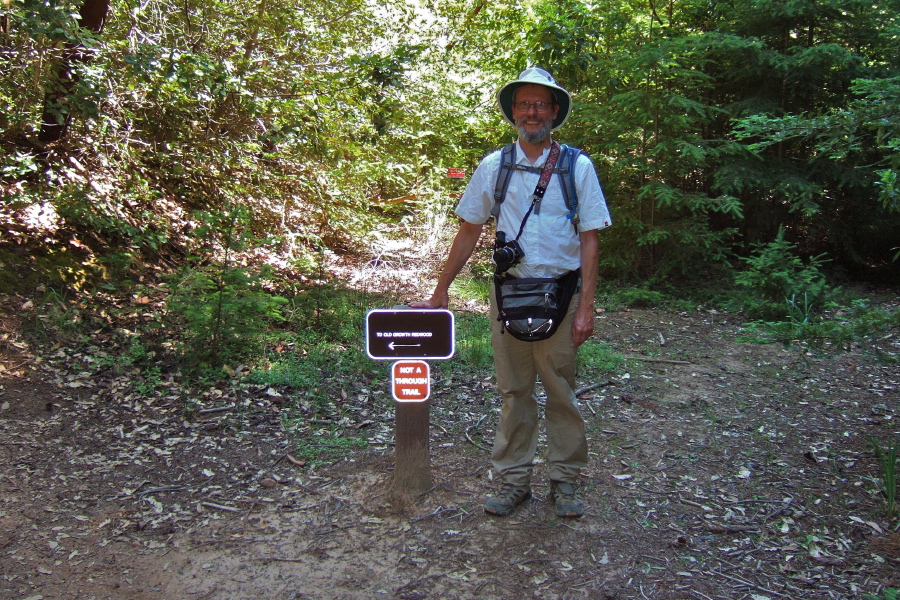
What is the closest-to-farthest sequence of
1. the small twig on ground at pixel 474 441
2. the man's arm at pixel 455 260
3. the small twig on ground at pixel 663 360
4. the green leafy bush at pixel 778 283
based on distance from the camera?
1. the man's arm at pixel 455 260
2. the small twig on ground at pixel 474 441
3. the small twig on ground at pixel 663 360
4. the green leafy bush at pixel 778 283

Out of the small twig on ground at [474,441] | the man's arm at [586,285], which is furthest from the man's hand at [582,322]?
the small twig on ground at [474,441]

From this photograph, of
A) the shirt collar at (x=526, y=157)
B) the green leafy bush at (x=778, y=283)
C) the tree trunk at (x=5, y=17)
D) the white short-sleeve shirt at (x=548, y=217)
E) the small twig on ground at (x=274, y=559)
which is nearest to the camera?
the small twig on ground at (x=274, y=559)

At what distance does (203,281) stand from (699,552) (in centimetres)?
371

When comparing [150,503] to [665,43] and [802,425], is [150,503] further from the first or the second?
[665,43]

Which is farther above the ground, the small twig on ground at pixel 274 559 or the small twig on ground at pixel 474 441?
the small twig on ground at pixel 474 441

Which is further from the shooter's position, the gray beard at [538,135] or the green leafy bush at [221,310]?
the green leafy bush at [221,310]

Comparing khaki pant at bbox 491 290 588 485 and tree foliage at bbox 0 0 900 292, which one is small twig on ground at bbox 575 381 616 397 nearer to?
khaki pant at bbox 491 290 588 485

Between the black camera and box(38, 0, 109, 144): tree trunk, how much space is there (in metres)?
3.35

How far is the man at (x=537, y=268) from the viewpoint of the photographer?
3221 millimetres

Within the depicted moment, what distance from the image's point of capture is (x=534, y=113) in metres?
3.23

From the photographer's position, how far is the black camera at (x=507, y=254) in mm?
3227

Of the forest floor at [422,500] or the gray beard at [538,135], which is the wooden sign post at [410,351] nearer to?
the forest floor at [422,500]

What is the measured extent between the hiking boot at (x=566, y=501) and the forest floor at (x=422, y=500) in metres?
0.05

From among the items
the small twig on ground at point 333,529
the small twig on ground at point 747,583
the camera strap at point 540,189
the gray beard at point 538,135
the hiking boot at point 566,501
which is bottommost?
the small twig on ground at point 747,583
